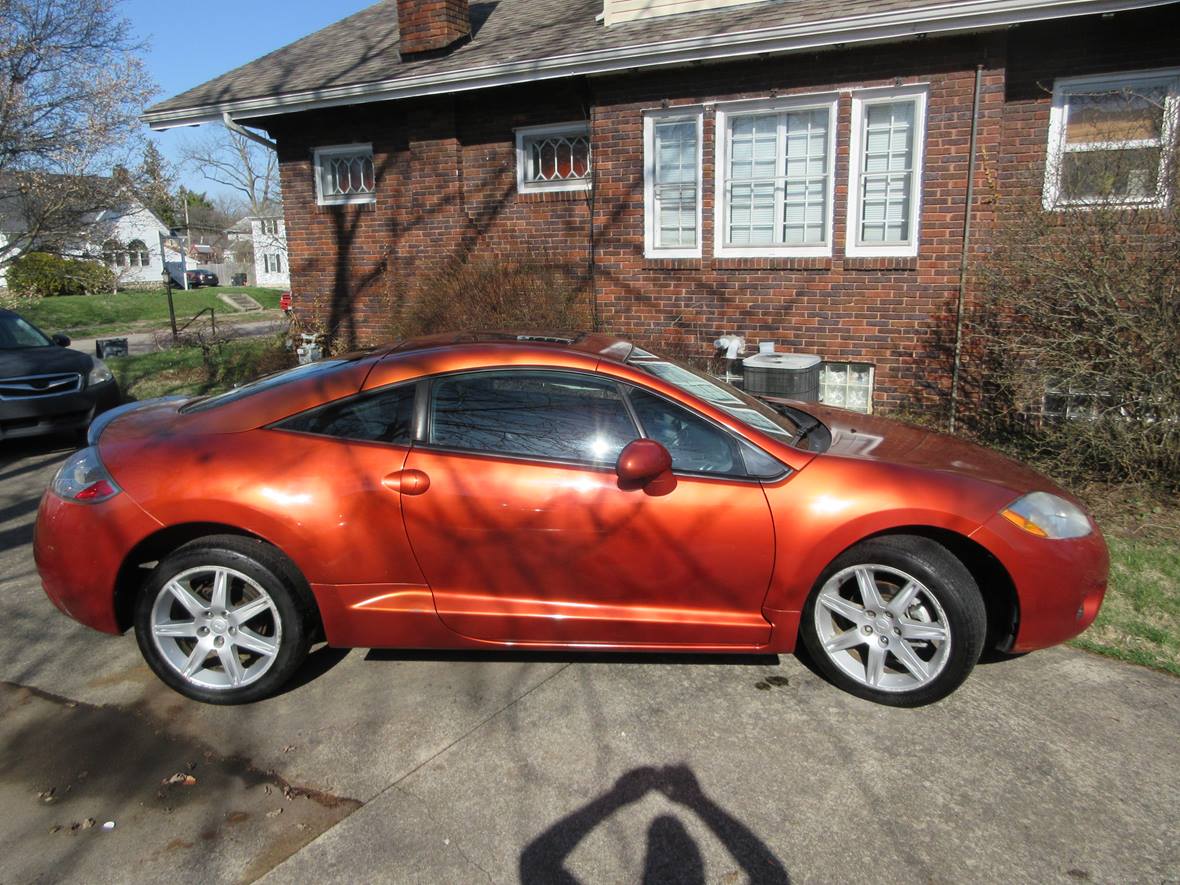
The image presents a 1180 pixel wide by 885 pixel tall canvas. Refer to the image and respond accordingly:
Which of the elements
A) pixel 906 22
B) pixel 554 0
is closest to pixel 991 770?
pixel 906 22

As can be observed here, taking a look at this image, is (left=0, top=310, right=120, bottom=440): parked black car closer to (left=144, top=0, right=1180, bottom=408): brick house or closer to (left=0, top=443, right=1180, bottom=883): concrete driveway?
(left=144, top=0, right=1180, bottom=408): brick house

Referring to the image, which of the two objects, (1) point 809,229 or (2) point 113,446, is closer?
(2) point 113,446

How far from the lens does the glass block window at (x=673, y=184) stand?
30.6ft

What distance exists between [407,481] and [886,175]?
22.6 feet

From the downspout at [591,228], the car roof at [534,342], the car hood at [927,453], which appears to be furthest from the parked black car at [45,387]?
the car hood at [927,453]

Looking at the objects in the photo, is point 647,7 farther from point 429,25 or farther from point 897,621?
point 897,621

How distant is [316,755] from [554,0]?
11.7 metres

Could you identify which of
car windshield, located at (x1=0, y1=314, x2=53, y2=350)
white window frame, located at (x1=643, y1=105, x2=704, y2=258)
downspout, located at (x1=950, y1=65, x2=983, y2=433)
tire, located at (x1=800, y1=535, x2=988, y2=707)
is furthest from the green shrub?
tire, located at (x1=800, y1=535, x2=988, y2=707)

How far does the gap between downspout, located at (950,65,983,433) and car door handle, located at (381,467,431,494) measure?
244 inches

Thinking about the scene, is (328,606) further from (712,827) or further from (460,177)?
(460,177)

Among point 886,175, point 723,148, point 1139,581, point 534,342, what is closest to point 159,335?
point 723,148

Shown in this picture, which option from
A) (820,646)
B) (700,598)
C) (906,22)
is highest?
(906,22)

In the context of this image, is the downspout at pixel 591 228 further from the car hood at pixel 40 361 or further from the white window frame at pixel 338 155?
the car hood at pixel 40 361

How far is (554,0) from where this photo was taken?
12086mm
